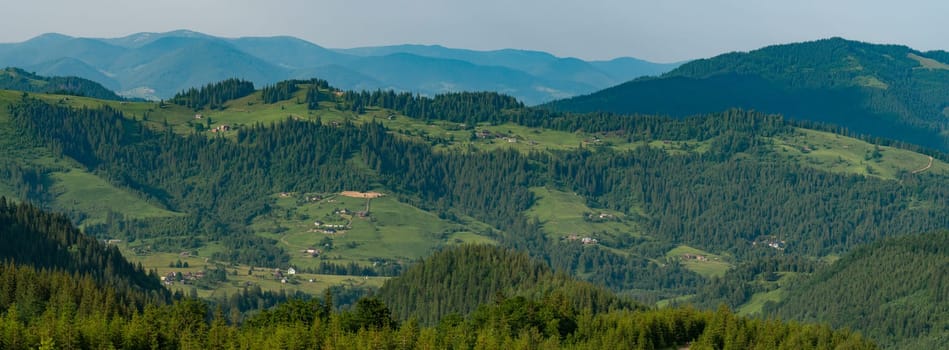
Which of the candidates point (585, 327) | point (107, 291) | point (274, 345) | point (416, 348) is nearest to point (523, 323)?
point (585, 327)

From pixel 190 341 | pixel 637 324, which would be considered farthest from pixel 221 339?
pixel 637 324

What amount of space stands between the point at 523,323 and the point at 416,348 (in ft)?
95.1

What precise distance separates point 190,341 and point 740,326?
7793 cm

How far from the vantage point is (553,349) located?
158 meters

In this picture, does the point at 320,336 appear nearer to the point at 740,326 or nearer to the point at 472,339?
the point at 472,339

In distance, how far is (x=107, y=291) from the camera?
604 ft

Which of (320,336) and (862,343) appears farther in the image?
(862,343)

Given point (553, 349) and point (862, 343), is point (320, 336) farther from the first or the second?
point (862, 343)

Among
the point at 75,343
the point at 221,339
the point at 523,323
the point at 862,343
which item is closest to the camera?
the point at 75,343

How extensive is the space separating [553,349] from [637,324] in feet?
76.8

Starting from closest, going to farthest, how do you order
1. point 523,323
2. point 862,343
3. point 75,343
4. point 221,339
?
point 75,343 → point 221,339 → point 523,323 → point 862,343

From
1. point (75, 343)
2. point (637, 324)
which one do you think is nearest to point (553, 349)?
point (637, 324)

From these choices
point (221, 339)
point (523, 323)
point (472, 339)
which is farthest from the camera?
point (523, 323)

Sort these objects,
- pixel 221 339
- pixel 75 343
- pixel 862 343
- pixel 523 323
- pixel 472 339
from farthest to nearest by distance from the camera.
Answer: pixel 862 343 < pixel 523 323 < pixel 472 339 < pixel 221 339 < pixel 75 343
